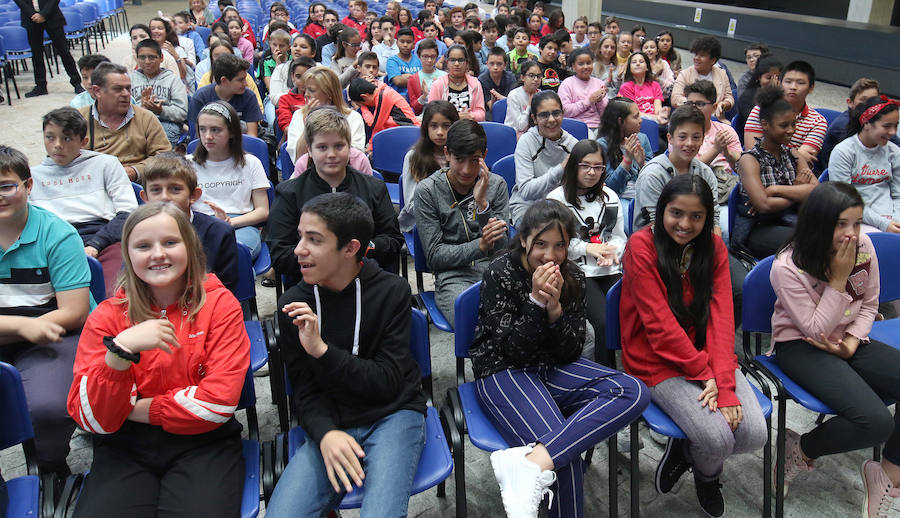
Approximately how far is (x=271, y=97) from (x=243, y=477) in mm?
4399

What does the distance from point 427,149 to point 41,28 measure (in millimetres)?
7851

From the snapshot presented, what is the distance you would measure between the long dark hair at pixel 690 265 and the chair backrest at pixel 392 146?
2.22 m

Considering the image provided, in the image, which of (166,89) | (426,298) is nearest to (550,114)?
(426,298)

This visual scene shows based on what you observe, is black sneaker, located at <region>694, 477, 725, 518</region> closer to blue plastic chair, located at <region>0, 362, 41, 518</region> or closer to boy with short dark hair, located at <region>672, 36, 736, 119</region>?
blue plastic chair, located at <region>0, 362, 41, 518</region>

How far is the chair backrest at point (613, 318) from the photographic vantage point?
238cm

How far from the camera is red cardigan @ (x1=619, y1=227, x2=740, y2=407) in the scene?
2230mm

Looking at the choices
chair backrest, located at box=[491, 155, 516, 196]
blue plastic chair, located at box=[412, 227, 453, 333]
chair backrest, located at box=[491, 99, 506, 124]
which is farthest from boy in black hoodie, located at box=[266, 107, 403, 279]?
chair backrest, located at box=[491, 99, 506, 124]

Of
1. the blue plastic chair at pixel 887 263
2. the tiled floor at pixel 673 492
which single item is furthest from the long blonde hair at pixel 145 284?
the blue plastic chair at pixel 887 263

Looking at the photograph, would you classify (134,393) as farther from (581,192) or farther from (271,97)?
(271,97)

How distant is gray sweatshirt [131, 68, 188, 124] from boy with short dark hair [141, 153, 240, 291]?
8.26 ft

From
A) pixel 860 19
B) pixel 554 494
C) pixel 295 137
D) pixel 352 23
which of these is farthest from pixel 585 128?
pixel 860 19

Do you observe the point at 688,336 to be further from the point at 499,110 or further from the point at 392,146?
the point at 499,110

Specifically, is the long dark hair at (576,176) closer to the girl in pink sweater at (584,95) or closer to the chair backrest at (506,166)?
the chair backrest at (506,166)

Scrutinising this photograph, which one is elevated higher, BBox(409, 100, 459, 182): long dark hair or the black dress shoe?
BBox(409, 100, 459, 182): long dark hair
